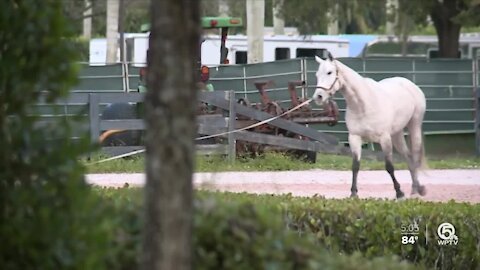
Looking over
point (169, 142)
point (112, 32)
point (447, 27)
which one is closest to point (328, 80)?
point (169, 142)

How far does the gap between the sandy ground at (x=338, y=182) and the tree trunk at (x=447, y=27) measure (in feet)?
46.9

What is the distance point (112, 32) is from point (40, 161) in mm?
29845

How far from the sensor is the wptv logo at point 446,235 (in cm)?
882

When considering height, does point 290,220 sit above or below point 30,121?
below

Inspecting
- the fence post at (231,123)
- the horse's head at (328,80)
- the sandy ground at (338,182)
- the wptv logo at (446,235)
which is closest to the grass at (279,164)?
the fence post at (231,123)

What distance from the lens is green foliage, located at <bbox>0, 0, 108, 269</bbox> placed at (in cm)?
448

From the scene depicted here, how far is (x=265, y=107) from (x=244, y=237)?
1468 centimetres

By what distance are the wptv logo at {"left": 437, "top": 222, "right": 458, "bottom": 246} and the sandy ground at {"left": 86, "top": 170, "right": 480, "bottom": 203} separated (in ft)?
14.3

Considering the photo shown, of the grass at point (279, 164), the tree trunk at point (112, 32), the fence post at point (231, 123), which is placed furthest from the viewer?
the tree trunk at point (112, 32)

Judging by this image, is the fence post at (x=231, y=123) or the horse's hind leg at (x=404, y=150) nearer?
the horse's hind leg at (x=404, y=150)

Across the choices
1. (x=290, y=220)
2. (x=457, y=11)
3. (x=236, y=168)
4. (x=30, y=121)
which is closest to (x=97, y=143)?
(x=30, y=121)

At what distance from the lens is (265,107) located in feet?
63.6

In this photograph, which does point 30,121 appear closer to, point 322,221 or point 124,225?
point 124,225

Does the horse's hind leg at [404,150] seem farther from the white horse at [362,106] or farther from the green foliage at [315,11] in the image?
the green foliage at [315,11]
